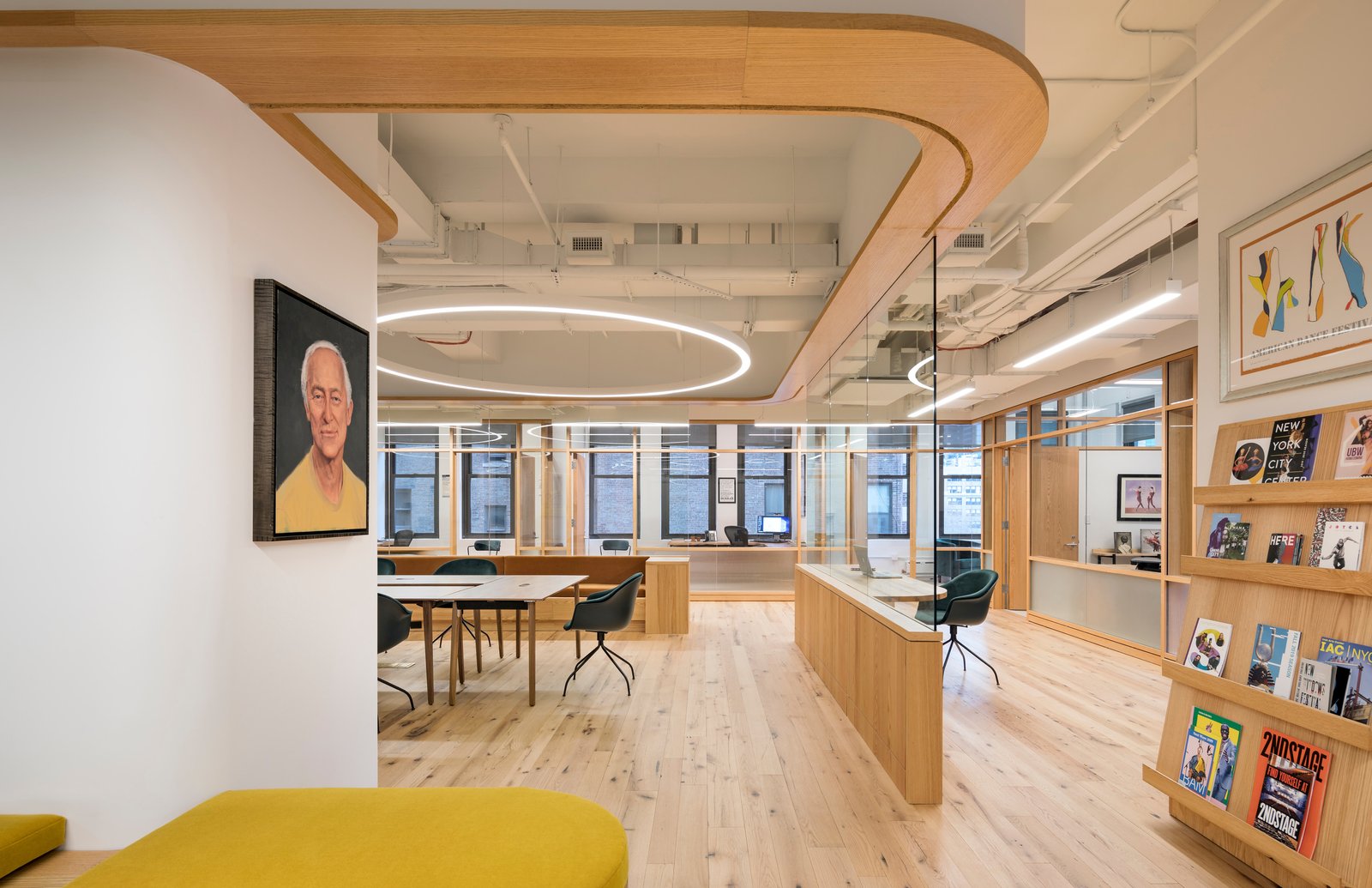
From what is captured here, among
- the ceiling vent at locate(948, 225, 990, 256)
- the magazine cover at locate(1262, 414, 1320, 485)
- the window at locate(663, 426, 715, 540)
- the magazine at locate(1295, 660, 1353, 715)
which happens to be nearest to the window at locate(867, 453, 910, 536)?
the ceiling vent at locate(948, 225, 990, 256)

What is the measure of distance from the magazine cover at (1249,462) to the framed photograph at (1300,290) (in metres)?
0.24

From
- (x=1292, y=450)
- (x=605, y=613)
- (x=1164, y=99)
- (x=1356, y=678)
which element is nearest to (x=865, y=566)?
(x=605, y=613)

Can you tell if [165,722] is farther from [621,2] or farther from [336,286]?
[621,2]

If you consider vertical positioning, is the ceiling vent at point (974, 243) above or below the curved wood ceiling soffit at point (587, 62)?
above

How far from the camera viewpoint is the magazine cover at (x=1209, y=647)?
11.1ft

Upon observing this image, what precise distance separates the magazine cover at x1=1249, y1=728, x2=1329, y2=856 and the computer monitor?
9.71 metres

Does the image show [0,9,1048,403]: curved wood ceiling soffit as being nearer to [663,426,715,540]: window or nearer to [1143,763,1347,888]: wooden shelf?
[1143,763,1347,888]: wooden shelf

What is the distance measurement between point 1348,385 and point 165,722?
4272mm

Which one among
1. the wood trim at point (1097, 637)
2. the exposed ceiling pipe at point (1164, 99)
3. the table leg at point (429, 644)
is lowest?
the wood trim at point (1097, 637)

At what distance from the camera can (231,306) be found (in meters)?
2.43

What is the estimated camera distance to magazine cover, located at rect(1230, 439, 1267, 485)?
3.36 metres

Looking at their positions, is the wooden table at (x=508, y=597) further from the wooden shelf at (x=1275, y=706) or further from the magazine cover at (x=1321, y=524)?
the magazine cover at (x=1321, y=524)

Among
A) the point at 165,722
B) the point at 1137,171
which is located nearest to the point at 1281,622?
the point at 1137,171

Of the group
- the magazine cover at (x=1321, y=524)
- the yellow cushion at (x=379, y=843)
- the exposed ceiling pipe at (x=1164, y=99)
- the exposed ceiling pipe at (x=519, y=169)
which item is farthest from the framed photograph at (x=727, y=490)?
the yellow cushion at (x=379, y=843)
